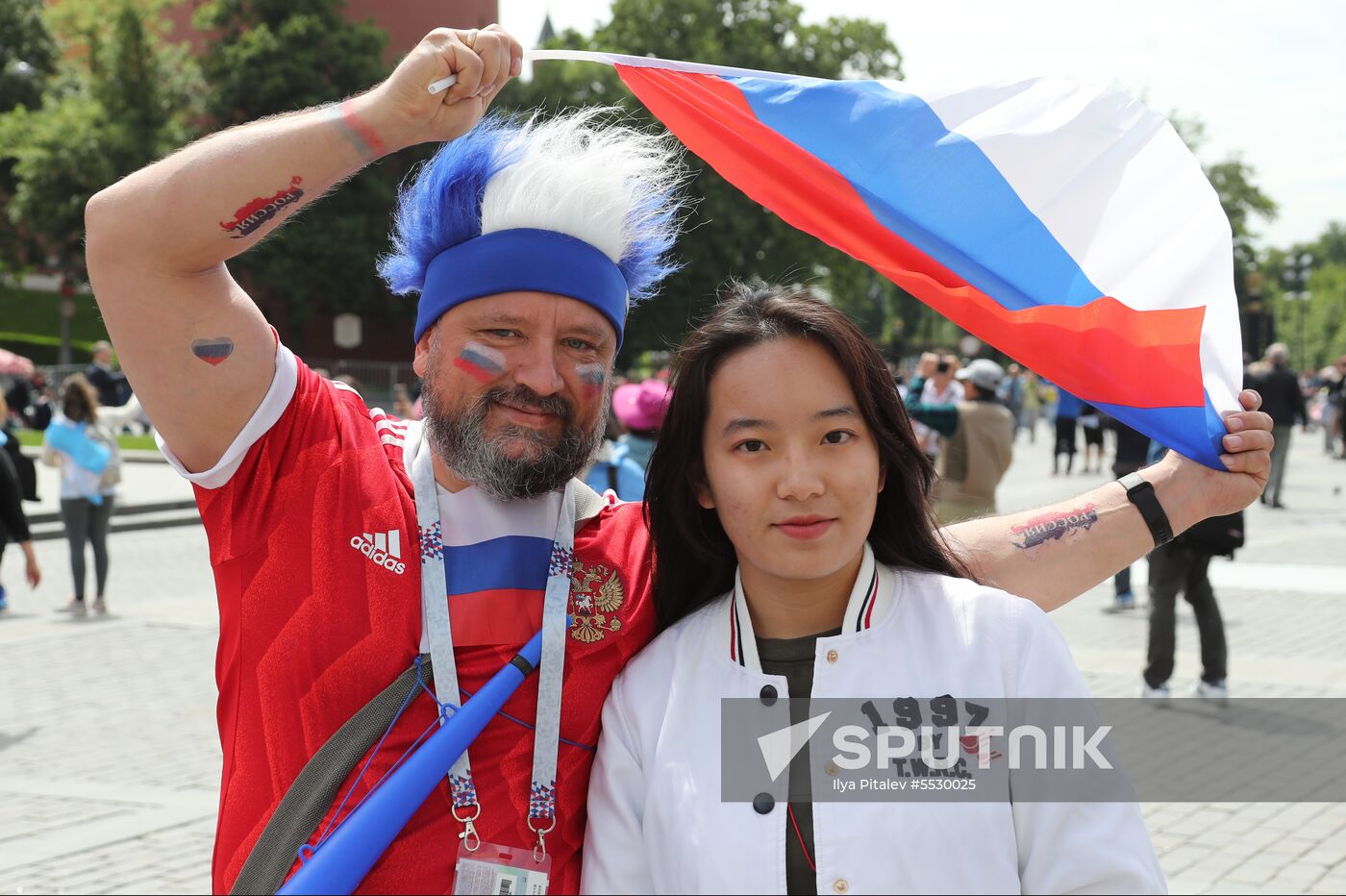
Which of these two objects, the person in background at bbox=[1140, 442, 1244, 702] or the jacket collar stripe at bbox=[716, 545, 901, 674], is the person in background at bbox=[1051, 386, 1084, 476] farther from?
the jacket collar stripe at bbox=[716, 545, 901, 674]

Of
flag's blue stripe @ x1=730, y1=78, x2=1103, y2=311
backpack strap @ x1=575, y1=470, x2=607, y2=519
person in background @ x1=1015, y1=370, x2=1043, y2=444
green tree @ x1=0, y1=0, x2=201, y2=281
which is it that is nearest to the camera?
backpack strap @ x1=575, y1=470, x2=607, y2=519

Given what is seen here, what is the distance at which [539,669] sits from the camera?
2.43 m

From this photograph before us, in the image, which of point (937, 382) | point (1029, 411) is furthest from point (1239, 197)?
point (937, 382)

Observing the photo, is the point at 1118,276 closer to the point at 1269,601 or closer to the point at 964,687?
the point at 964,687

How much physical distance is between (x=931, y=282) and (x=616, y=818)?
4.96 ft

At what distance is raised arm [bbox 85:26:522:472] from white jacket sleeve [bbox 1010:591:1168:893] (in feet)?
4.53

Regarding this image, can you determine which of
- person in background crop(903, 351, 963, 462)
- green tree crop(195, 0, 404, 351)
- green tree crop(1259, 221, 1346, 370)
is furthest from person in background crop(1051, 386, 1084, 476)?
green tree crop(1259, 221, 1346, 370)

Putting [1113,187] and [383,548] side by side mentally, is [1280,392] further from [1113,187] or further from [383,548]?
[383,548]

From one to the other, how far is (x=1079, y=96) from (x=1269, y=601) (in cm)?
931

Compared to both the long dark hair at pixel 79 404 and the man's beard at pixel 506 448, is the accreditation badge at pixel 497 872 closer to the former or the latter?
the man's beard at pixel 506 448

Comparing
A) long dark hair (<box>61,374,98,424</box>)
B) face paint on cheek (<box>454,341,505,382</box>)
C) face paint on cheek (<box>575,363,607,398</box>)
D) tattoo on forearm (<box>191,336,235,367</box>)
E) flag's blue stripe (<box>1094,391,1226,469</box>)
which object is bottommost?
long dark hair (<box>61,374,98,424</box>)

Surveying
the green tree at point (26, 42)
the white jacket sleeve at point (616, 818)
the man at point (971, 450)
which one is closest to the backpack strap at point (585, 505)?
the white jacket sleeve at point (616, 818)

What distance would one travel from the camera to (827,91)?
318cm

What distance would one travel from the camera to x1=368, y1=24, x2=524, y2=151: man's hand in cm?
231
